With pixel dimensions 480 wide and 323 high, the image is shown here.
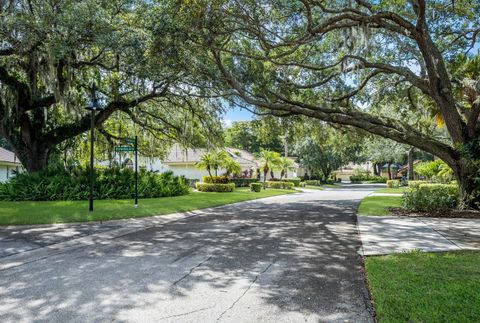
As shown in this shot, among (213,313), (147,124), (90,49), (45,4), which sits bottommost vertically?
(213,313)

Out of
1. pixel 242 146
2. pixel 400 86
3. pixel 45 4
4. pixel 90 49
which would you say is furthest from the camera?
pixel 242 146

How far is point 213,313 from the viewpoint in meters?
3.93

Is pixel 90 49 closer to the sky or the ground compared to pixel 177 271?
closer to the sky

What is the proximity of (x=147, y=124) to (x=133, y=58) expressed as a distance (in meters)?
9.00

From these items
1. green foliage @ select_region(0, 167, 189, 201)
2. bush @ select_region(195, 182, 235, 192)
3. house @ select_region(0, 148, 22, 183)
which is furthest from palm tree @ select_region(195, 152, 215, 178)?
house @ select_region(0, 148, 22, 183)

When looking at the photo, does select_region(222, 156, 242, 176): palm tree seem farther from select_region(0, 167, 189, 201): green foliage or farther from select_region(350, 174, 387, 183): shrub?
select_region(350, 174, 387, 183): shrub

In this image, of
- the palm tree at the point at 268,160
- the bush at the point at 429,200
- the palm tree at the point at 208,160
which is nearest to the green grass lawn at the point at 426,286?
the bush at the point at 429,200

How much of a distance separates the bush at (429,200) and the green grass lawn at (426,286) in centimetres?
658

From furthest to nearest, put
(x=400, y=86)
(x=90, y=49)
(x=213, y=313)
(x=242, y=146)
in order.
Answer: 1. (x=242, y=146)
2. (x=400, y=86)
3. (x=90, y=49)
4. (x=213, y=313)

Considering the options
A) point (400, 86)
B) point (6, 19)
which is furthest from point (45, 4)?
point (400, 86)

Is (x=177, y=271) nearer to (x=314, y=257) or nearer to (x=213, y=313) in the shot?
(x=213, y=313)

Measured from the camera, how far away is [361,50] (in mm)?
13078

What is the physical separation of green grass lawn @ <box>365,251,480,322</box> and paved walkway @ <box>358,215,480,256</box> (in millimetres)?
652

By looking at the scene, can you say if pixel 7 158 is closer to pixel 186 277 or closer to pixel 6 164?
pixel 6 164
